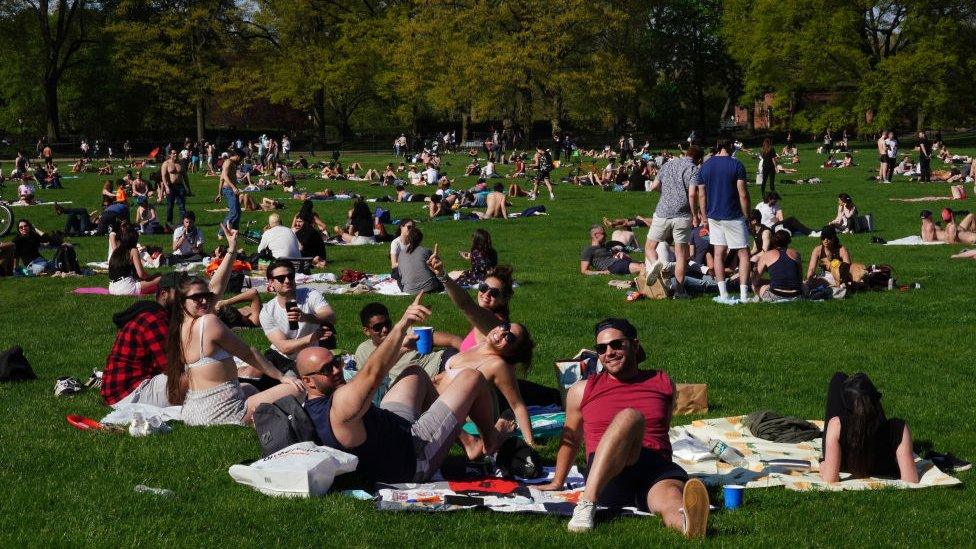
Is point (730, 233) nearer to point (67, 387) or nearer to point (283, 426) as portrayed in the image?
point (67, 387)

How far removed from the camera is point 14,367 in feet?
35.2

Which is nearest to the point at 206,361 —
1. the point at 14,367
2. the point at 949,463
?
the point at 14,367

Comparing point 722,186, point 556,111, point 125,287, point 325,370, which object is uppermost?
point 556,111

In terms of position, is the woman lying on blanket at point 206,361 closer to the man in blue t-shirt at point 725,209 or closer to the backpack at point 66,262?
the man in blue t-shirt at point 725,209

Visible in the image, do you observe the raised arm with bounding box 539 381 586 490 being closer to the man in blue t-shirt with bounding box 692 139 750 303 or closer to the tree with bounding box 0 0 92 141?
the man in blue t-shirt with bounding box 692 139 750 303

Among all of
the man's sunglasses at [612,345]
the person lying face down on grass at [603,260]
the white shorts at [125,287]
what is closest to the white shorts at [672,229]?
the person lying face down on grass at [603,260]

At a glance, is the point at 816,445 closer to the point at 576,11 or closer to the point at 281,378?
the point at 281,378

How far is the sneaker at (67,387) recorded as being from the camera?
991cm

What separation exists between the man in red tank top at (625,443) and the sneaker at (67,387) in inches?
185

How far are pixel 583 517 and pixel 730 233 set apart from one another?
878 cm

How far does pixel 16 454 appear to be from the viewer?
24.9 feet

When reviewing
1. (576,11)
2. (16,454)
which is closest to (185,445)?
(16,454)

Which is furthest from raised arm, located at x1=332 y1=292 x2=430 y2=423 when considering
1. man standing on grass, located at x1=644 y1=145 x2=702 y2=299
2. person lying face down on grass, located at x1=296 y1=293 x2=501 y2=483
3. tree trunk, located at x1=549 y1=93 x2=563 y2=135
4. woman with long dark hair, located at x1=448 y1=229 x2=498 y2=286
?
tree trunk, located at x1=549 y1=93 x2=563 y2=135

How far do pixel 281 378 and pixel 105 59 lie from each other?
67.6 metres
